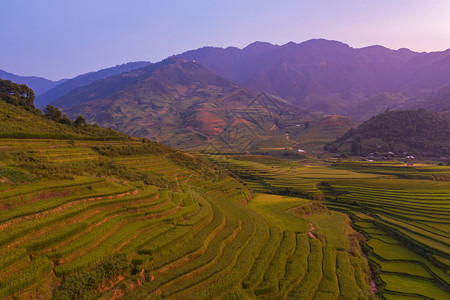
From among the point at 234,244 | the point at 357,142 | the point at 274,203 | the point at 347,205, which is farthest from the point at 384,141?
the point at 234,244

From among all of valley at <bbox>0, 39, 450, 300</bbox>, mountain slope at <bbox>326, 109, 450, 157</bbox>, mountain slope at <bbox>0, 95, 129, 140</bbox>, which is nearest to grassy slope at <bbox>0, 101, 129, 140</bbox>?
mountain slope at <bbox>0, 95, 129, 140</bbox>

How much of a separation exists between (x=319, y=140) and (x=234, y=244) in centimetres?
12685

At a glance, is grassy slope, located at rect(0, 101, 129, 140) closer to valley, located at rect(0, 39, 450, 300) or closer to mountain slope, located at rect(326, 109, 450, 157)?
valley, located at rect(0, 39, 450, 300)

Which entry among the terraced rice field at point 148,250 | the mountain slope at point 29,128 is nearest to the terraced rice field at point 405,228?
the terraced rice field at point 148,250

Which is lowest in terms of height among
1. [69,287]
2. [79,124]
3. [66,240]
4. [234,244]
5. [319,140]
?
[319,140]

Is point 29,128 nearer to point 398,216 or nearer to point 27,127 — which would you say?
point 27,127

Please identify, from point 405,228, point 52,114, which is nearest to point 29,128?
point 52,114

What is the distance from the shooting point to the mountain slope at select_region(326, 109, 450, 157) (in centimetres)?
9250

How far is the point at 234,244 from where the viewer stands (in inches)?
719

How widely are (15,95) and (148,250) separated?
50992 mm

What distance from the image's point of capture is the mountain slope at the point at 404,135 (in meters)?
92.5

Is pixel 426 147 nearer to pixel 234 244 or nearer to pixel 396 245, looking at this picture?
pixel 396 245

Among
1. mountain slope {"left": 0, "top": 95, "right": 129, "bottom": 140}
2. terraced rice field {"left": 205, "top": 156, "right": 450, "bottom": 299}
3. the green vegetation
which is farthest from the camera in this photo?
mountain slope {"left": 0, "top": 95, "right": 129, "bottom": 140}

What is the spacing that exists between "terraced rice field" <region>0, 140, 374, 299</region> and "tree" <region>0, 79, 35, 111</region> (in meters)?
33.3
